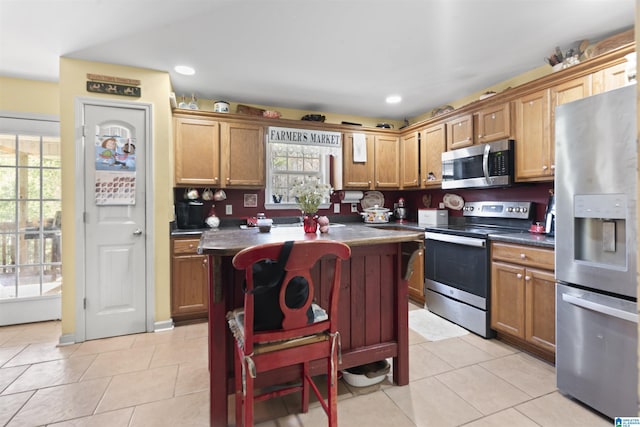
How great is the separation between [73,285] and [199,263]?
1.05 metres

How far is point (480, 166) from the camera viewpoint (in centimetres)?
309

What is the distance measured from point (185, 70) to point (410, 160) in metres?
3.00

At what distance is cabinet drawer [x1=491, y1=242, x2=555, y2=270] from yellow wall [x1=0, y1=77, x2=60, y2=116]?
4.54 metres

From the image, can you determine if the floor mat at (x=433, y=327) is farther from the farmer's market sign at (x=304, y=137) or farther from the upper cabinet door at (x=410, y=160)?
the farmer's market sign at (x=304, y=137)

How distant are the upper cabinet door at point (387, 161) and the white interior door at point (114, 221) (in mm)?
2923

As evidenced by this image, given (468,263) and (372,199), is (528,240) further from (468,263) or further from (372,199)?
(372,199)

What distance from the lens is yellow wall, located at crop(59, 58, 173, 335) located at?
2602mm

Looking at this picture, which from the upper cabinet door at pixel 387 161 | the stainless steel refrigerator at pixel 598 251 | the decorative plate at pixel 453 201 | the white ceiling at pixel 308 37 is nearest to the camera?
the stainless steel refrigerator at pixel 598 251

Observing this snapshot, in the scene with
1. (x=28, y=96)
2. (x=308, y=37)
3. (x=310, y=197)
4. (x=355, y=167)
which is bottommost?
(x=310, y=197)

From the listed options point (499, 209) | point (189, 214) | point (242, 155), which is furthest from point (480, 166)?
point (189, 214)

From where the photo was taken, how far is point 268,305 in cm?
127

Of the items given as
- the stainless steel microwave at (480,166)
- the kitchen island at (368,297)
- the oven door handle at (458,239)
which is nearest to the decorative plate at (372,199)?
the stainless steel microwave at (480,166)

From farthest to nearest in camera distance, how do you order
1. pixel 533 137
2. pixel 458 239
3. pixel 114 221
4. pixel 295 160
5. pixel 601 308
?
pixel 295 160 → pixel 458 239 → pixel 114 221 → pixel 533 137 → pixel 601 308

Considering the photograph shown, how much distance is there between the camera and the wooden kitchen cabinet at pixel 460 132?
3268 millimetres
